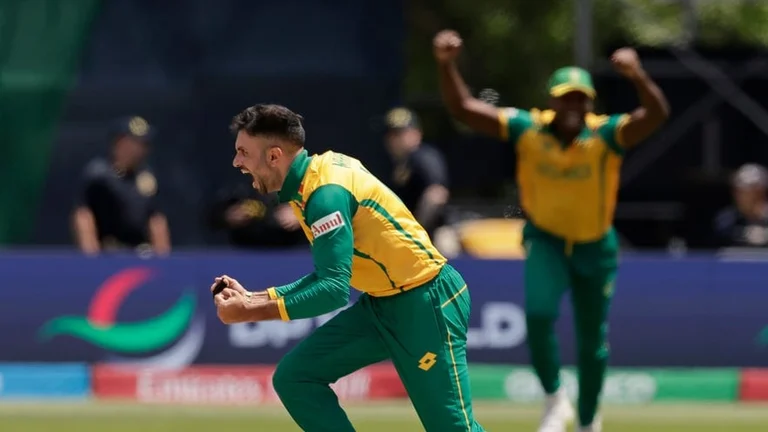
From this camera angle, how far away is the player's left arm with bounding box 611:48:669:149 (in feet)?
31.1

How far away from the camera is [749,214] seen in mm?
14422

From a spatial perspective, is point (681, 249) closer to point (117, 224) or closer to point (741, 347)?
point (741, 347)

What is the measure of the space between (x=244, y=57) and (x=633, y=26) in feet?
53.5

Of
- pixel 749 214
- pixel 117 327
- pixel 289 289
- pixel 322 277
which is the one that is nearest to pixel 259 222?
pixel 117 327

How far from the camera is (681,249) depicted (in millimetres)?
17594

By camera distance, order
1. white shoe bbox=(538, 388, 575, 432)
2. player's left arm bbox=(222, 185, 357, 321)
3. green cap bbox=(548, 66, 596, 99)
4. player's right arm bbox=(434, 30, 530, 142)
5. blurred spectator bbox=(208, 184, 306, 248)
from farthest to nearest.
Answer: blurred spectator bbox=(208, 184, 306, 248) → player's right arm bbox=(434, 30, 530, 142) → green cap bbox=(548, 66, 596, 99) → white shoe bbox=(538, 388, 575, 432) → player's left arm bbox=(222, 185, 357, 321)

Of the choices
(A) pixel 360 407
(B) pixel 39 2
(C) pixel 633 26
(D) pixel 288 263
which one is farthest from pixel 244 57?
(C) pixel 633 26

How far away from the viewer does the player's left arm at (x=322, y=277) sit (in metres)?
6.44

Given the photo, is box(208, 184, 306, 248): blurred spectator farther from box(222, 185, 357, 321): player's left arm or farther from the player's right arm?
box(222, 185, 357, 321): player's left arm

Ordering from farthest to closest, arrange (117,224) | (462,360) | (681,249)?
(681,249) → (117,224) → (462,360)

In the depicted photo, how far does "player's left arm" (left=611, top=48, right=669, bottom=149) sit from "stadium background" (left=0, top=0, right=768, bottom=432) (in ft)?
7.79

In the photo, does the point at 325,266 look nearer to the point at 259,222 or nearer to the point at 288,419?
the point at 288,419

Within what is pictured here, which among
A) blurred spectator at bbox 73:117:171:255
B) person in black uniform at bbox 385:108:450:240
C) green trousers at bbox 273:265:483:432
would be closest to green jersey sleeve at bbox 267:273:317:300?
green trousers at bbox 273:265:483:432

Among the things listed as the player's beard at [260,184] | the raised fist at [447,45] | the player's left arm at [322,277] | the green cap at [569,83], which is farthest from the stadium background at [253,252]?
the player's left arm at [322,277]
